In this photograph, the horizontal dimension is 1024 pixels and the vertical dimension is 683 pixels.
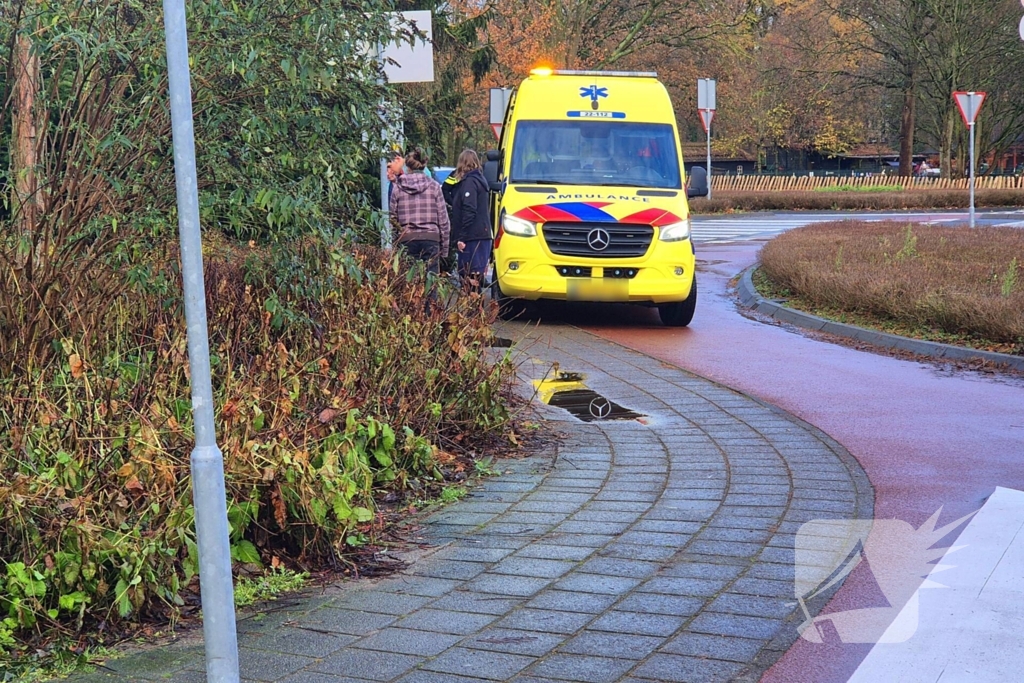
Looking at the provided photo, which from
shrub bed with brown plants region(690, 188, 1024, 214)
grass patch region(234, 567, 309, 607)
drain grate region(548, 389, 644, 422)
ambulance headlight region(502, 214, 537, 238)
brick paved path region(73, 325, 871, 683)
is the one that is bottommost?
drain grate region(548, 389, 644, 422)

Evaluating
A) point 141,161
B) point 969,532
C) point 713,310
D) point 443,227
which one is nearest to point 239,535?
point 141,161

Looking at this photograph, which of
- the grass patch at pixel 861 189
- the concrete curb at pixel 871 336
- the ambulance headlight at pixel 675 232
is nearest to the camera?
the concrete curb at pixel 871 336

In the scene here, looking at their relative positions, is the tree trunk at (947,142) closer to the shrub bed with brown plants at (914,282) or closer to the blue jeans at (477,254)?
the shrub bed with brown plants at (914,282)

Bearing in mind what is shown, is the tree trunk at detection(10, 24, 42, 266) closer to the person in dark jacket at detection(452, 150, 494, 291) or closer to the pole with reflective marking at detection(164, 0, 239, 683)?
the pole with reflective marking at detection(164, 0, 239, 683)

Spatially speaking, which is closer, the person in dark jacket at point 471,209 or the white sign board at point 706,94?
the person in dark jacket at point 471,209

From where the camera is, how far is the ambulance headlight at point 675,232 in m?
13.3

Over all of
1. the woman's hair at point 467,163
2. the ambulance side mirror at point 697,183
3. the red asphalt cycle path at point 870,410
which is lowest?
the red asphalt cycle path at point 870,410

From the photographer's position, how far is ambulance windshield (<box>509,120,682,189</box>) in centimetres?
1395

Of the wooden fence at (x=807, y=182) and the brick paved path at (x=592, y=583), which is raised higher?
the wooden fence at (x=807, y=182)

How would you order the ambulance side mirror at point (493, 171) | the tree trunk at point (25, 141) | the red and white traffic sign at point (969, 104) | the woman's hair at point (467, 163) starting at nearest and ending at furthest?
the tree trunk at point (25, 141) < the woman's hair at point (467, 163) < the ambulance side mirror at point (493, 171) < the red and white traffic sign at point (969, 104)

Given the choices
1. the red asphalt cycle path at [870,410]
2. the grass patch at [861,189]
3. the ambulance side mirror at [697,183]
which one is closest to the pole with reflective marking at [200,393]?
the red asphalt cycle path at [870,410]

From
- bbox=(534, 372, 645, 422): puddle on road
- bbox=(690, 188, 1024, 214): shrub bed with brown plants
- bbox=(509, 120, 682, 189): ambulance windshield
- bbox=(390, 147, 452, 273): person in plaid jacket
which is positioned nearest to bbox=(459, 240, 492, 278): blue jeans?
bbox=(509, 120, 682, 189): ambulance windshield

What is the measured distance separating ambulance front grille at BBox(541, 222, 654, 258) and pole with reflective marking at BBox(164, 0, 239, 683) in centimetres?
992

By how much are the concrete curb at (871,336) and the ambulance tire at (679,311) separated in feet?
4.12
